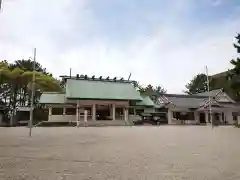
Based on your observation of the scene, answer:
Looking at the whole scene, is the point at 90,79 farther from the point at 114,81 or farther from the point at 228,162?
the point at 228,162

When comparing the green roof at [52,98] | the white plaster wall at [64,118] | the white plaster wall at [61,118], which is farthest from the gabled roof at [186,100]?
the green roof at [52,98]

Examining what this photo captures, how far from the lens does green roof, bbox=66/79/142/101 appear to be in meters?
31.1

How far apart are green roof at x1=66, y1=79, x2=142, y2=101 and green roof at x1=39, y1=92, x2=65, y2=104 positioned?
3.85 ft

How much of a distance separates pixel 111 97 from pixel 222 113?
644 inches

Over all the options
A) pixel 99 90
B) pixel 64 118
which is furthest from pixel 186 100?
pixel 64 118

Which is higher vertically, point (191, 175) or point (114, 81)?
point (114, 81)

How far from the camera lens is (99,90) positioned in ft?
107

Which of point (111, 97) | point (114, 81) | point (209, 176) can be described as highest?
point (114, 81)

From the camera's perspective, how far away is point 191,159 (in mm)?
5652

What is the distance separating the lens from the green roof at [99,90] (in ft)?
102

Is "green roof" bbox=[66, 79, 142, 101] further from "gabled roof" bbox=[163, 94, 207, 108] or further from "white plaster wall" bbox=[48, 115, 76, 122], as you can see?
"gabled roof" bbox=[163, 94, 207, 108]

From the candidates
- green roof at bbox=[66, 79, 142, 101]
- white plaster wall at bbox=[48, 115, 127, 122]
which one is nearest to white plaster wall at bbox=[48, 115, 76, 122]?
white plaster wall at bbox=[48, 115, 127, 122]

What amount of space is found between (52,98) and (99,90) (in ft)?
18.2

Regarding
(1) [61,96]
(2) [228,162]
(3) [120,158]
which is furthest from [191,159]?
(1) [61,96]
